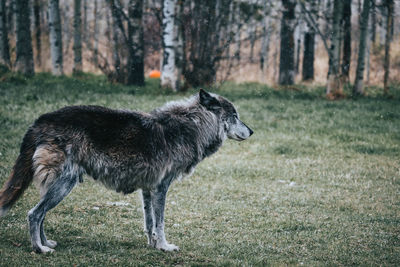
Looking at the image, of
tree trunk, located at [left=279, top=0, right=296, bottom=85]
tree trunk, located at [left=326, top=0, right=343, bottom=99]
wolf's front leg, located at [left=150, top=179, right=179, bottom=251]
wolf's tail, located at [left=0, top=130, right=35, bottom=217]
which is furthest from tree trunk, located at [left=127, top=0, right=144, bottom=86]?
wolf's tail, located at [left=0, top=130, right=35, bottom=217]

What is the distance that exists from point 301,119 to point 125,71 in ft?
28.6

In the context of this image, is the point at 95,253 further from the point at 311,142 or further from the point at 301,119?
the point at 301,119

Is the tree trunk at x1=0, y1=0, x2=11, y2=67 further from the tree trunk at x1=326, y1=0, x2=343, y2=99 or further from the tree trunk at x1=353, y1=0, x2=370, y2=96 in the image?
the tree trunk at x1=353, y1=0, x2=370, y2=96

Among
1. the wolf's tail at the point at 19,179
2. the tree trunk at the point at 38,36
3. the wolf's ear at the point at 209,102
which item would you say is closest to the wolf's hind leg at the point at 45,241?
the wolf's tail at the point at 19,179

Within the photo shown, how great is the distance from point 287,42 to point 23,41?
39.5 ft

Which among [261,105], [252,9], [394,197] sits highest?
[252,9]

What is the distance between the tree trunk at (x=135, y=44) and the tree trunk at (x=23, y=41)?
4465 mm

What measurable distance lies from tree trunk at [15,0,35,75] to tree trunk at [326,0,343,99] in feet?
42.4

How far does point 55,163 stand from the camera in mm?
4602

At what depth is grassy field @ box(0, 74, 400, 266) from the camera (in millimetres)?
5195

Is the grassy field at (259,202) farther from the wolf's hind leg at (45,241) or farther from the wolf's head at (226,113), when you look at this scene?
the wolf's head at (226,113)

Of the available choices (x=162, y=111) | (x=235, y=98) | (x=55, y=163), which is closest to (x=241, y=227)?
(x=162, y=111)

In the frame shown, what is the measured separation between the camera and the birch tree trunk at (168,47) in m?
16.4

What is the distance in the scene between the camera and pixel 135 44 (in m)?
18.9
